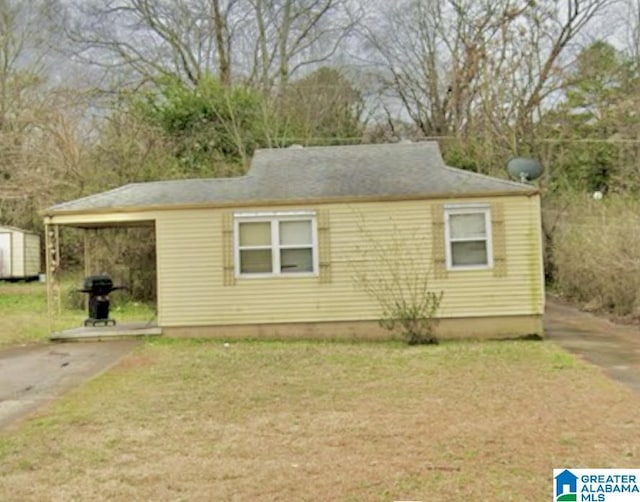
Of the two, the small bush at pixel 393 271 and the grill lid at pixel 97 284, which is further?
the grill lid at pixel 97 284

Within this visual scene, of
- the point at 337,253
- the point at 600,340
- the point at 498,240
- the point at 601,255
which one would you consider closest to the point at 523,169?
the point at 601,255

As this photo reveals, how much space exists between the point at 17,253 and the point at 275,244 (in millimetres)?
14673

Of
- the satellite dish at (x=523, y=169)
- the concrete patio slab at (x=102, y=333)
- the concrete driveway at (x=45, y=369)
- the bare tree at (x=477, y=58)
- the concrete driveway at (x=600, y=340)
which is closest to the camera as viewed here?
the concrete driveway at (x=45, y=369)

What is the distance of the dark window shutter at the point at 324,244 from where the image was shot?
11531 mm

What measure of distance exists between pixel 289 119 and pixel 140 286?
917 centimetres

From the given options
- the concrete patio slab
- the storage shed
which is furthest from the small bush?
the storage shed

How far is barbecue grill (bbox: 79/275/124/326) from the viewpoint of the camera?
12.7 meters

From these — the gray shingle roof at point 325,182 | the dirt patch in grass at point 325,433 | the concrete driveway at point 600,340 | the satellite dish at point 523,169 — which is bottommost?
the concrete driveway at point 600,340

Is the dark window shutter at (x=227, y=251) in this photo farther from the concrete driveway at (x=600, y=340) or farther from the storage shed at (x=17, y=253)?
the storage shed at (x=17, y=253)

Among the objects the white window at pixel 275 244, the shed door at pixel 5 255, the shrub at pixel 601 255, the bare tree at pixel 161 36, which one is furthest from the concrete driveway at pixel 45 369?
the bare tree at pixel 161 36

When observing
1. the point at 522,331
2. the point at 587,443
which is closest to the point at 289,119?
the point at 522,331

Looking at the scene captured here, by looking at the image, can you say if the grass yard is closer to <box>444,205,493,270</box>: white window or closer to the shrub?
<box>444,205,493,270</box>: white window

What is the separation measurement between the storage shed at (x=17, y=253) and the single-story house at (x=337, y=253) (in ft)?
38.4

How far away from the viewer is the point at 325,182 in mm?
12117
